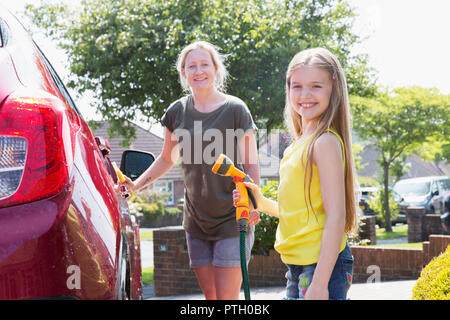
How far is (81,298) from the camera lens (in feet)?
4.69

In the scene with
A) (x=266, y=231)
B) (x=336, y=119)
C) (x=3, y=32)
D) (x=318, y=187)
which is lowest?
(x=266, y=231)

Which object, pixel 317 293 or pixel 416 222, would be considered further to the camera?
pixel 416 222

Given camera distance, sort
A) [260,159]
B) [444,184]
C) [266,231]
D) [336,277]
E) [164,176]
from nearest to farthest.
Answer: [336,277]
[266,231]
[260,159]
[444,184]
[164,176]

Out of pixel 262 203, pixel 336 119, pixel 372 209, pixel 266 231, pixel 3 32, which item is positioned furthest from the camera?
pixel 372 209

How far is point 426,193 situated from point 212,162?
20.4 m

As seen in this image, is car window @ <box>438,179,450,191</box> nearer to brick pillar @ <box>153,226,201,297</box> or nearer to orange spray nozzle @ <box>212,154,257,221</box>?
brick pillar @ <box>153,226,201,297</box>

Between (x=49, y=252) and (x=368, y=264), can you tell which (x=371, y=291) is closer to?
(x=368, y=264)

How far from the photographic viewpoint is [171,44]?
37.1 ft

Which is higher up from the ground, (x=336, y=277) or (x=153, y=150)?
(x=153, y=150)

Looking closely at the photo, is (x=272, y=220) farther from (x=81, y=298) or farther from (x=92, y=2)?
(x=92, y=2)

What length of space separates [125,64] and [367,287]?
741 centimetres

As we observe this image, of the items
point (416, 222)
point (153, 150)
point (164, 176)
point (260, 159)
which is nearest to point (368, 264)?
point (416, 222)

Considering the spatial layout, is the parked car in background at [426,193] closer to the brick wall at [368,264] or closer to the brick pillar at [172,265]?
the brick wall at [368,264]

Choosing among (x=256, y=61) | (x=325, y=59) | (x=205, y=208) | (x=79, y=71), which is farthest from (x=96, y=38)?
(x=325, y=59)
